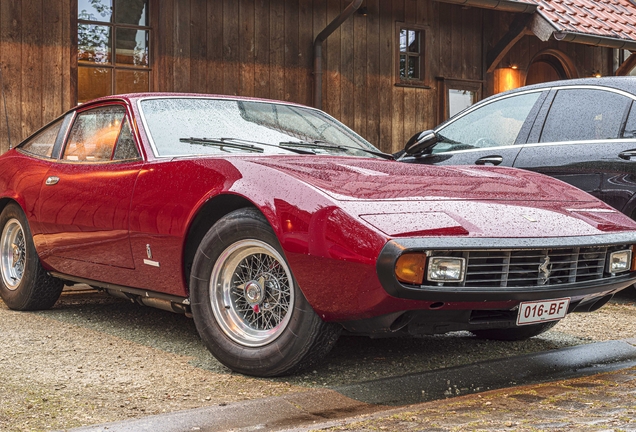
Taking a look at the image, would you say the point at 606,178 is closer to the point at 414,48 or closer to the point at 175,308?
the point at 175,308

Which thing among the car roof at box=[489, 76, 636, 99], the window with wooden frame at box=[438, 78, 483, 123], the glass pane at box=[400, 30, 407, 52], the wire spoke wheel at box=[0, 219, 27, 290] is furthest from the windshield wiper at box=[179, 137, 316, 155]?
the window with wooden frame at box=[438, 78, 483, 123]

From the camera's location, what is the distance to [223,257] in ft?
13.0

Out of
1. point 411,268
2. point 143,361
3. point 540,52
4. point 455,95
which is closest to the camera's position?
point 411,268

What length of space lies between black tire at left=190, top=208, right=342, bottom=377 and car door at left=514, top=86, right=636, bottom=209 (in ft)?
9.70

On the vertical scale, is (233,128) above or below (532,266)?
above

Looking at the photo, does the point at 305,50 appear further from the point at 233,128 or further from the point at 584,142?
the point at 233,128

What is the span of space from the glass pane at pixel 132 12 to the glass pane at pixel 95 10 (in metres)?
0.11

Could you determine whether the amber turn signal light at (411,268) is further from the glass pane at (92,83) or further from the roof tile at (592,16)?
the roof tile at (592,16)

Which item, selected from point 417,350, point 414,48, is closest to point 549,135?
point 417,350

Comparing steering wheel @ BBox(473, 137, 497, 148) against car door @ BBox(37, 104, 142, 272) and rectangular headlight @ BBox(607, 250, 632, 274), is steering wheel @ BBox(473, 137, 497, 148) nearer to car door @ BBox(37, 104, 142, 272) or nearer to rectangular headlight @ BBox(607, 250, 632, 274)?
rectangular headlight @ BBox(607, 250, 632, 274)

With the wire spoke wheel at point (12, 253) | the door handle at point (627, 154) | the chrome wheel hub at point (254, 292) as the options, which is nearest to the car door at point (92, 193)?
the wire spoke wheel at point (12, 253)

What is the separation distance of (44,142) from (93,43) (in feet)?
15.2

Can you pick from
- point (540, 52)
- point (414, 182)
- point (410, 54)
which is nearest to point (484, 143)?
point (414, 182)

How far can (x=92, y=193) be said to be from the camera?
488 cm
